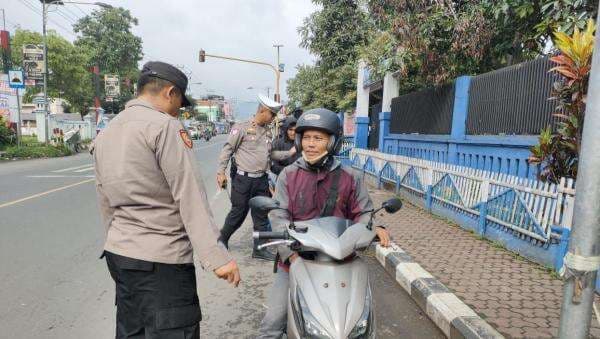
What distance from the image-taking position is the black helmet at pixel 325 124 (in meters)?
2.40

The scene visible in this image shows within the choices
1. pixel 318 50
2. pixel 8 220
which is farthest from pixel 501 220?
pixel 318 50

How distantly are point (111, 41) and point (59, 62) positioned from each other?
39.8 ft

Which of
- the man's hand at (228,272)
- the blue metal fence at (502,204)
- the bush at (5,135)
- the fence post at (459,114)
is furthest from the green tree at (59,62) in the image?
the man's hand at (228,272)

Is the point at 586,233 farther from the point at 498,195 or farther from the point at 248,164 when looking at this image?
the point at 498,195

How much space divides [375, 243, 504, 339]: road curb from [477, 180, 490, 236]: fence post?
1.64 metres

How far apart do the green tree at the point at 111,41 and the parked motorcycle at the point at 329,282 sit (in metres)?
49.0

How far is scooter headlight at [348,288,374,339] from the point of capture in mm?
1859

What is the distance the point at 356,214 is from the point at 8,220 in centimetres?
615

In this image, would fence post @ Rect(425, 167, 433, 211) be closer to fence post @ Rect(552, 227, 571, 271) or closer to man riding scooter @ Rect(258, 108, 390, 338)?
fence post @ Rect(552, 227, 571, 271)

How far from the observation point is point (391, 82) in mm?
12875

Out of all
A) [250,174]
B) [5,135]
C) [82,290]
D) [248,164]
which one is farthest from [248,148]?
[5,135]

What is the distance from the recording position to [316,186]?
8.16 feet

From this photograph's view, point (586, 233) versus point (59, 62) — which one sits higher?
point (59, 62)

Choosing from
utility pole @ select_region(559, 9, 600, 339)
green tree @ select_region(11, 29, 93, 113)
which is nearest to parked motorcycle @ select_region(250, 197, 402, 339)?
utility pole @ select_region(559, 9, 600, 339)
